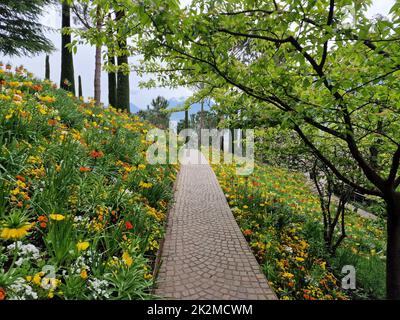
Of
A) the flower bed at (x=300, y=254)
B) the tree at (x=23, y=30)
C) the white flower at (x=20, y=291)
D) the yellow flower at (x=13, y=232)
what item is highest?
the tree at (x=23, y=30)

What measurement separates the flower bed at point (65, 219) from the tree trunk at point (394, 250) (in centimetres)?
322

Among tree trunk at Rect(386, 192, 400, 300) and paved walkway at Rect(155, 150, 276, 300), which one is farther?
tree trunk at Rect(386, 192, 400, 300)

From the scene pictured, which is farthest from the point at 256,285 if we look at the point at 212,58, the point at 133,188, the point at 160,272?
the point at 212,58

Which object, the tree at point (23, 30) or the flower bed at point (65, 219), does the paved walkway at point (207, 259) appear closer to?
the flower bed at point (65, 219)

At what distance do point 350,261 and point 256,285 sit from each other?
2771 mm

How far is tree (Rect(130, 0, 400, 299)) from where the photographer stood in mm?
1900

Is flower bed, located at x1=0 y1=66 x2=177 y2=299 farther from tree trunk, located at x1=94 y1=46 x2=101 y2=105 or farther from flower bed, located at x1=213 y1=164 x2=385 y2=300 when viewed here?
tree trunk, located at x1=94 y1=46 x2=101 y2=105

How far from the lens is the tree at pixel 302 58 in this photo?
190 centimetres

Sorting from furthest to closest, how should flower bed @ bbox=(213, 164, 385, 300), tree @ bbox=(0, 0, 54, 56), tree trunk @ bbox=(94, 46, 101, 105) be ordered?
tree @ bbox=(0, 0, 54, 56)
tree trunk @ bbox=(94, 46, 101, 105)
flower bed @ bbox=(213, 164, 385, 300)

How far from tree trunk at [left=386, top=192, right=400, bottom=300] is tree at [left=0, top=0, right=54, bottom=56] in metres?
17.5

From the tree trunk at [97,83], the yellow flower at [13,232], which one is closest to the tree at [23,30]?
the tree trunk at [97,83]

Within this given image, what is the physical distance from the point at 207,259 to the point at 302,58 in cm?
307

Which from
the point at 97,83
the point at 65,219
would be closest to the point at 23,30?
the point at 97,83

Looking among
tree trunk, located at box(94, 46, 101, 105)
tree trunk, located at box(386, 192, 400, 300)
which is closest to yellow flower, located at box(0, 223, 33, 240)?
tree trunk, located at box(386, 192, 400, 300)
